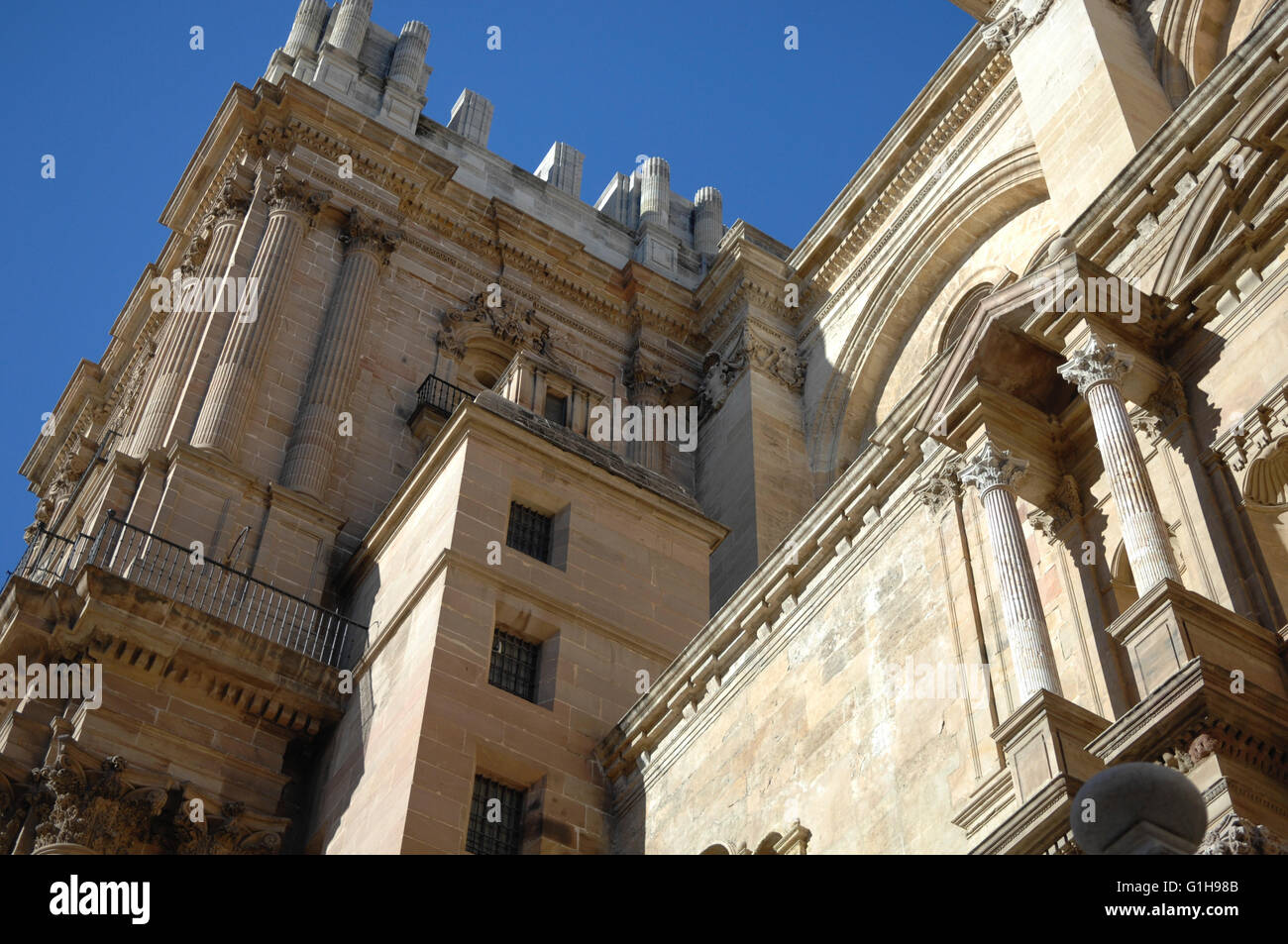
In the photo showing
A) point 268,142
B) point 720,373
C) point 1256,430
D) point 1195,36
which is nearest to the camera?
point 1256,430

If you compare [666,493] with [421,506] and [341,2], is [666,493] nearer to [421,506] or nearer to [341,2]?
[421,506]

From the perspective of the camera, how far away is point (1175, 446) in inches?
539

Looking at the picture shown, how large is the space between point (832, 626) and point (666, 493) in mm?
6811

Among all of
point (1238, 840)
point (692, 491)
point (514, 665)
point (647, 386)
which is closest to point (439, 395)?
point (647, 386)

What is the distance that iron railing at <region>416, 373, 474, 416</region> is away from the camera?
28.8m

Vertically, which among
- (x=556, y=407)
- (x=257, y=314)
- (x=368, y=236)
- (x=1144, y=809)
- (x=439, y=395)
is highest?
(x=368, y=236)

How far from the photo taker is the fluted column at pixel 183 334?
25625mm

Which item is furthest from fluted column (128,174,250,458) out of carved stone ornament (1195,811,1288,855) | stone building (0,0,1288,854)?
carved stone ornament (1195,811,1288,855)

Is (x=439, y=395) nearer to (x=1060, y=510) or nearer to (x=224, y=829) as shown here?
(x=224, y=829)

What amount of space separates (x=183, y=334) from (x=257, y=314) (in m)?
1.25

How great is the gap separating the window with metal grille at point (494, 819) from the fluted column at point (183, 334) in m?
9.74

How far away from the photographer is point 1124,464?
12.7 metres

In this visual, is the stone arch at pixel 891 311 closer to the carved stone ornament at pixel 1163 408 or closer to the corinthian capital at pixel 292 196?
the corinthian capital at pixel 292 196
